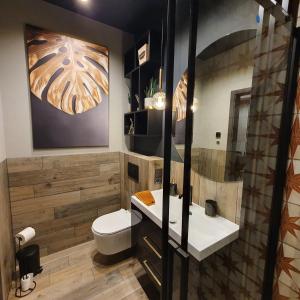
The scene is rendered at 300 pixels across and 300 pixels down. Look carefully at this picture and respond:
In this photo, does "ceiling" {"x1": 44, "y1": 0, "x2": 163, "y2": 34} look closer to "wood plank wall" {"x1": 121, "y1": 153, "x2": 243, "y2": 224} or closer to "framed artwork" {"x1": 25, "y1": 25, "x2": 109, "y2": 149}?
"framed artwork" {"x1": 25, "y1": 25, "x2": 109, "y2": 149}

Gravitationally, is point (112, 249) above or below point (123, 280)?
above

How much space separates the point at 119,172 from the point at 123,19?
1901mm

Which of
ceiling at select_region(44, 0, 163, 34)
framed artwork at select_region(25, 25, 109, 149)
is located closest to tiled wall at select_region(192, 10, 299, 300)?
ceiling at select_region(44, 0, 163, 34)

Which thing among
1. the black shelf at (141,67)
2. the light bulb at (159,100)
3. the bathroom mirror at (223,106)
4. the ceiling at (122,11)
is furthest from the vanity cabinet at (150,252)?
the ceiling at (122,11)

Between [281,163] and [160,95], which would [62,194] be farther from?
[281,163]

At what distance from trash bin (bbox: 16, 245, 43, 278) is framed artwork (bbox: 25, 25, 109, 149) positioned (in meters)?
1.06

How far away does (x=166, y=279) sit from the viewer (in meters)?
0.82

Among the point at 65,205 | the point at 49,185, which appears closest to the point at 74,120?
the point at 49,185

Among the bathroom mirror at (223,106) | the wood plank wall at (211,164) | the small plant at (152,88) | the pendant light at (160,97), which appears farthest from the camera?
the small plant at (152,88)

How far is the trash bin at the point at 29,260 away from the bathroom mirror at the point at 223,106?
1.81 m

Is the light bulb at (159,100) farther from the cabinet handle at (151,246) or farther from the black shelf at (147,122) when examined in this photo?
the cabinet handle at (151,246)

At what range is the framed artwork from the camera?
1.83 meters

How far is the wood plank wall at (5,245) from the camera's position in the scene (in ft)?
4.58

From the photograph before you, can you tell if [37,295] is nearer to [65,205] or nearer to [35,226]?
[35,226]
